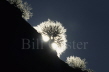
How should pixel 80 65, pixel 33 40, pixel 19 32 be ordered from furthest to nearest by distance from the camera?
pixel 80 65 < pixel 33 40 < pixel 19 32

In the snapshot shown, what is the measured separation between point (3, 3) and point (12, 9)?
118 centimetres

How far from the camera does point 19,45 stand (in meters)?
13.6

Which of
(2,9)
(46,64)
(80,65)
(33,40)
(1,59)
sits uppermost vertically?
(2,9)

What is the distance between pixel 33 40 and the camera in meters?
16.4

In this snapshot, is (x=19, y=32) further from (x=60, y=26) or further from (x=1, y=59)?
(x=60, y=26)

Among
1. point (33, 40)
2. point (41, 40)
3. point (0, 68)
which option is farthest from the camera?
point (41, 40)

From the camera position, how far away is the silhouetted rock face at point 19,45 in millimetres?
12180

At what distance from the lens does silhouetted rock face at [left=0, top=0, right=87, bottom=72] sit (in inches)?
480

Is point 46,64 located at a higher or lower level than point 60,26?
lower

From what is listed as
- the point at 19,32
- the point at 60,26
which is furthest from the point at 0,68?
the point at 60,26

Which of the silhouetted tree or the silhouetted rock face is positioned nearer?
the silhouetted rock face

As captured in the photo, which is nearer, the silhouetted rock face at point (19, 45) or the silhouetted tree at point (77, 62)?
the silhouetted rock face at point (19, 45)

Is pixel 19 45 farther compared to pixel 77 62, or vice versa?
pixel 77 62

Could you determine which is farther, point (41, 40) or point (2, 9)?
point (41, 40)
